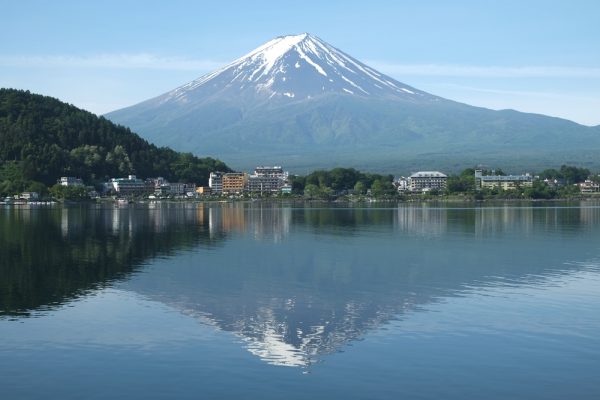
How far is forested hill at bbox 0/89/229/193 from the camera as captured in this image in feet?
335

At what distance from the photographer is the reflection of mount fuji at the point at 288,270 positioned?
15.7 meters

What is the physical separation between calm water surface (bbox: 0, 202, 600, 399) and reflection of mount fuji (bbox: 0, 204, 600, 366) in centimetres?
8

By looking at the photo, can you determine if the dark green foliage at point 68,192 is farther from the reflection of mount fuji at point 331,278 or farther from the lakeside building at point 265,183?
the reflection of mount fuji at point 331,278

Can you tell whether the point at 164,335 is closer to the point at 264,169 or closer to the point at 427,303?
the point at 427,303

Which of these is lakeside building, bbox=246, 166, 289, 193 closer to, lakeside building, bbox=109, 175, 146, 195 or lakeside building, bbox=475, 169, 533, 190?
lakeside building, bbox=109, 175, 146, 195

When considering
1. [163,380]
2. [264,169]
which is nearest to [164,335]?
[163,380]

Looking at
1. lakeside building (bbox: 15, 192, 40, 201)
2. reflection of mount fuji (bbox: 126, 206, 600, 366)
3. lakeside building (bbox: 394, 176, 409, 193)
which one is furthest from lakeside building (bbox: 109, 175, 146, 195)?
reflection of mount fuji (bbox: 126, 206, 600, 366)

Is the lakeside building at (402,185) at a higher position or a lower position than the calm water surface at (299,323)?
higher

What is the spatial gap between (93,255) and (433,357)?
59.5 feet

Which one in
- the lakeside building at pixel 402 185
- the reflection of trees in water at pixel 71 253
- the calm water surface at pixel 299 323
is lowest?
the calm water surface at pixel 299 323

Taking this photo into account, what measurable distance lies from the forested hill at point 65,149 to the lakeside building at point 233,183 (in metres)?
4.89

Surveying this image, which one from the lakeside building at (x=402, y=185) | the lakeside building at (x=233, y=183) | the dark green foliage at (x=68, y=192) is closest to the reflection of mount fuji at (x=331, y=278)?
the dark green foliage at (x=68, y=192)

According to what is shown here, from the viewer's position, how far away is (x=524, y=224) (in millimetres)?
46656

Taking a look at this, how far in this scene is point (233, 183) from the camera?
12950 cm
